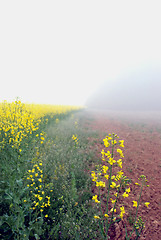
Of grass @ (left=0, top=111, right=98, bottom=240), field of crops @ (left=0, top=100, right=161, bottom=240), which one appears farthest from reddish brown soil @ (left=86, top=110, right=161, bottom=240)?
grass @ (left=0, top=111, right=98, bottom=240)

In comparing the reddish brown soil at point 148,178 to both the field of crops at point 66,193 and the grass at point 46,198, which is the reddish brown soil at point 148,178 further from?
the grass at point 46,198

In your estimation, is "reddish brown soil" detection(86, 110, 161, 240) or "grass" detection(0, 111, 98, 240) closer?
"grass" detection(0, 111, 98, 240)

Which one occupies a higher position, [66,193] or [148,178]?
[66,193]

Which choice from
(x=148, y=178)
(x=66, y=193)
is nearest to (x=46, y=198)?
(x=66, y=193)

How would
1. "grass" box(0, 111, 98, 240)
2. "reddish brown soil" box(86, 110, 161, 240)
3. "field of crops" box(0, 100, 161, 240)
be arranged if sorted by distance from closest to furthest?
"field of crops" box(0, 100, 161, 240), "grass" box(0, 111, 98, 240), "reddish brown soil" box(86, 110, 161, 240)

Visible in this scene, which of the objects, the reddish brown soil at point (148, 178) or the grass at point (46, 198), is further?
the reddish brown soil at point (148, 178)

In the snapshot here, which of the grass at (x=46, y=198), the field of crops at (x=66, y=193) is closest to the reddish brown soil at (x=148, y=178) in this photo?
the field of crops at (x=66, y=193)

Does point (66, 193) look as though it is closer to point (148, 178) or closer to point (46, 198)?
point (46, 198)

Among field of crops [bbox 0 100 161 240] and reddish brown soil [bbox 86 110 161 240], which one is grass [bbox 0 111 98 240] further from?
reddish brown soil [bbox 86 110 161 240]

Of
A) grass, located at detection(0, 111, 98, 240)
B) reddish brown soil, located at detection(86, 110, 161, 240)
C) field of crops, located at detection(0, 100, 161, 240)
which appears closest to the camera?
field of crops, located at detection(0, 100, 161, 240)

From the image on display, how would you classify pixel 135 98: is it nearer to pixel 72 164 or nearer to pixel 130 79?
pixel 130 79

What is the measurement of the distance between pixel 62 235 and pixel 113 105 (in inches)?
1981

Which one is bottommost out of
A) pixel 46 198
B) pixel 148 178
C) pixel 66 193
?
pixel 148 178

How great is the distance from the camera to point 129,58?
199ft
